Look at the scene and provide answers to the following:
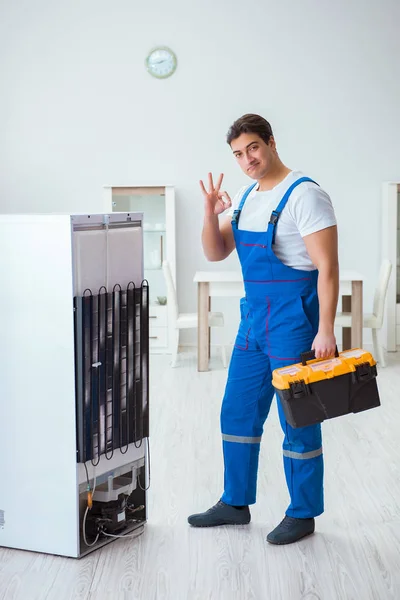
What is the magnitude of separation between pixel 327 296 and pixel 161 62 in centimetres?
481

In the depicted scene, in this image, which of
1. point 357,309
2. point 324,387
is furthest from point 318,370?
point 357,309

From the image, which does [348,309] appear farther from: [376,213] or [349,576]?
[349,576]

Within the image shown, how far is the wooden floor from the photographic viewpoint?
105 inches

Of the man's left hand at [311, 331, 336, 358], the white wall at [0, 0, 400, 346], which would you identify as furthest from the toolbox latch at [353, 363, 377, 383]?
the white wall at [0, 0, 400, 346]

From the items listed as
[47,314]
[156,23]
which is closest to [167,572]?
[47,314]

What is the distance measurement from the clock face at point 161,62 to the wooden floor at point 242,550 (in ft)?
12.6

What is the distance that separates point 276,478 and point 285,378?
1.20 m

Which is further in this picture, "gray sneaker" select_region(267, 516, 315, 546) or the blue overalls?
"gray sneaker" select_region(267, 516, 315, 546)

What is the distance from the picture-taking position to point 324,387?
107 inches

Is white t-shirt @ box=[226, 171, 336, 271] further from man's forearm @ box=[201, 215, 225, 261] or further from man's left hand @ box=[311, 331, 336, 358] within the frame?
man's left hand @ box=[311, 331, 336, 358]

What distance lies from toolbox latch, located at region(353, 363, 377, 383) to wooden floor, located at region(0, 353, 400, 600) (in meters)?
0.63

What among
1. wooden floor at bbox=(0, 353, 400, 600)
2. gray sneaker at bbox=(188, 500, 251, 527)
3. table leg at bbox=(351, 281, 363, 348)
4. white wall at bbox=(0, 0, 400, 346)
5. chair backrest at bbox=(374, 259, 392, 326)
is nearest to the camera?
wooden floor at bbox=(0, 353, 400, 600)

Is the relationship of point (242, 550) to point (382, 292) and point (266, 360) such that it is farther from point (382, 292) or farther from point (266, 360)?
point (382, 292)

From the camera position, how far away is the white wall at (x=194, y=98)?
7016 millimetres
